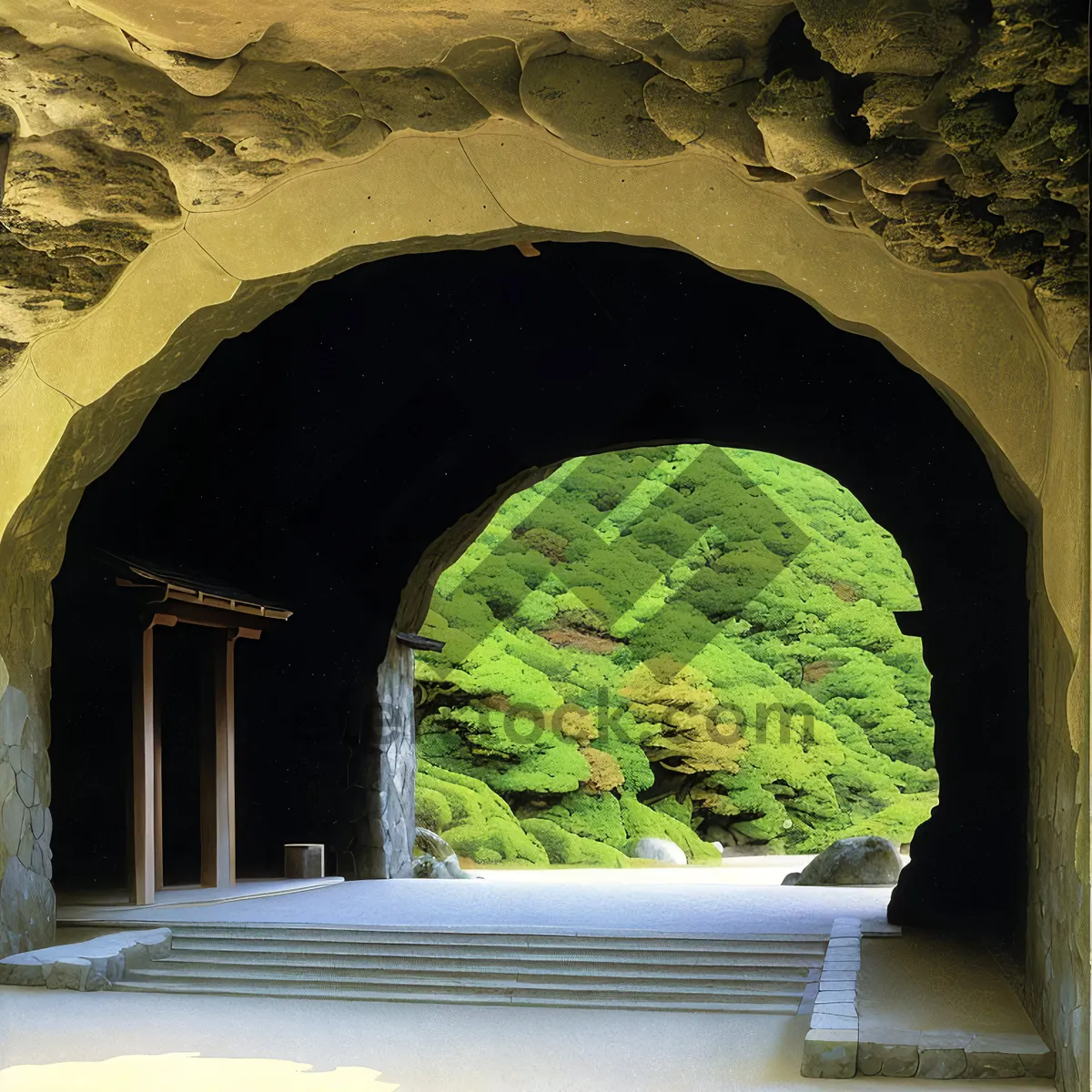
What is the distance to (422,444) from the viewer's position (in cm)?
1088

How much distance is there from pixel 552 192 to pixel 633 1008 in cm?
351

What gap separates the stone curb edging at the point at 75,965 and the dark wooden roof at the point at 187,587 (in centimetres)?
246

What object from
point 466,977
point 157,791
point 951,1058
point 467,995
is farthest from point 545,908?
point 951,1058

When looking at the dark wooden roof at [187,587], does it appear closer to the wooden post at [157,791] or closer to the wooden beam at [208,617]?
the wooden beam at [208,617]

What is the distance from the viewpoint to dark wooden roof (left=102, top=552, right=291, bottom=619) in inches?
326

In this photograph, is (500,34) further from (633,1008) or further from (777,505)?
(777,505)

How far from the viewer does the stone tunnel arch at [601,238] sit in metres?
4.38

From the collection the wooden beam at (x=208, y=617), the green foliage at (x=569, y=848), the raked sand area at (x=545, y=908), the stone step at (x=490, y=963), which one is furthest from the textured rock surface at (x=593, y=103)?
the green foliage at (x=569, y=848)

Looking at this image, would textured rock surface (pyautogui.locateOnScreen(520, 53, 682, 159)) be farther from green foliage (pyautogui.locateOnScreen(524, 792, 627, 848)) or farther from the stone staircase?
green foliage (pyautogui.locateOnScreen(524, 792, 627, 848))

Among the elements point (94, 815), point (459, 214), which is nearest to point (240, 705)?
point (94, 815)

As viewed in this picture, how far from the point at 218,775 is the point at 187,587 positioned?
1629 mm

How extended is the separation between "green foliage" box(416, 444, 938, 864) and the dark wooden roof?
9137mm

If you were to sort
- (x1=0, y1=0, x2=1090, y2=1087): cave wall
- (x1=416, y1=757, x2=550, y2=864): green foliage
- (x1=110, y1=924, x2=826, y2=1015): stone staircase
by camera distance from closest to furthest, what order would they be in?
(x1=0, y1=0, x2=1090, y2=1087): cave wall < (x1=110, y1=924, x2=826, y2=1015): stone staircase < (x1=416, y1=757, x2=550, y2=864): green foliage

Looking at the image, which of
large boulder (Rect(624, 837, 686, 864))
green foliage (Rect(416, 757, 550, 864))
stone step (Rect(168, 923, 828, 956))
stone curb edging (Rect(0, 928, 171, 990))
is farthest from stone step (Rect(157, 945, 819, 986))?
large boulder (Rect(624, 837, 686, 864))
